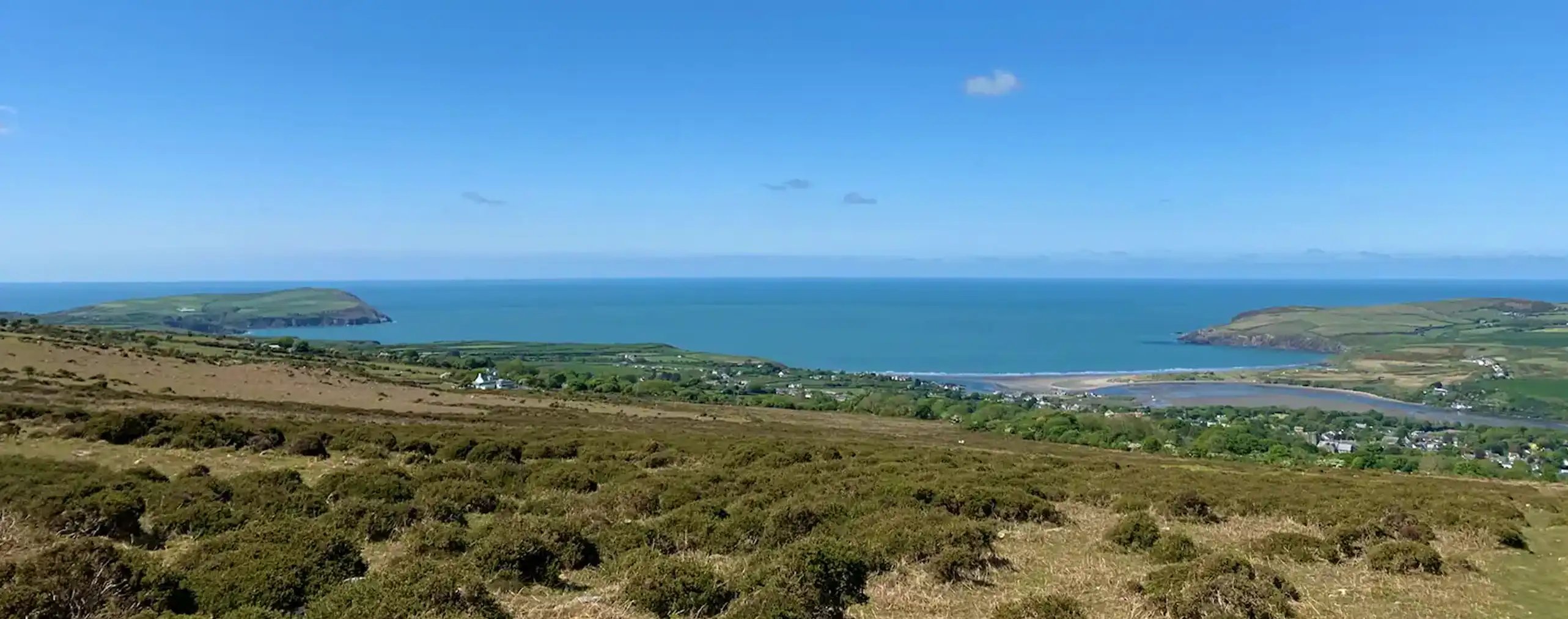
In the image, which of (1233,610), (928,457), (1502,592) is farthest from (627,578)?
(928,457)

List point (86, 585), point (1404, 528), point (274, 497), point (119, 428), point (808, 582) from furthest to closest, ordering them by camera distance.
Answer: point (119, 428)
point (1404, 528)
point (274, 497)
point (808, 582)
point (86, 585)

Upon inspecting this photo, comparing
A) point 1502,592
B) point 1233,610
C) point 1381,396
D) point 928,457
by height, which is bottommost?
point 1381,396

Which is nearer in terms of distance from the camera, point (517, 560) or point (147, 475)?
point (517, 560)

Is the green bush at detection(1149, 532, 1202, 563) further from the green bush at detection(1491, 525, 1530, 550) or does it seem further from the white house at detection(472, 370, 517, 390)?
the white house at detection(472, 370, 517, 390)

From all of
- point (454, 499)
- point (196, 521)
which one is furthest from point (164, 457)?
point (454, 499)

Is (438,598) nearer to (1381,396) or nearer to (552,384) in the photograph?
(552,384)

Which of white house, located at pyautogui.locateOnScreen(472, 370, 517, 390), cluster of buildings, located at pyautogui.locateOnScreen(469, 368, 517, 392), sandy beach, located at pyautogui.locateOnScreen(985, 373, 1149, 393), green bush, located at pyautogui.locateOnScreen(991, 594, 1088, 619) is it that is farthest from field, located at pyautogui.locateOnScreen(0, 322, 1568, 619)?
sandy beach, located at pyautogui.locateOnScreen(985, 373, 1149, 393)

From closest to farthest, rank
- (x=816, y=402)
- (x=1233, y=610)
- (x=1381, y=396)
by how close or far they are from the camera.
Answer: (x=1233, y=610) < (x=816, y=402) < (x=1381, y=396)

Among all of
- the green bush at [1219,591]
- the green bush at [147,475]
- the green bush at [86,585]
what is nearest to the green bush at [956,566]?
the green bush at [1219,591]

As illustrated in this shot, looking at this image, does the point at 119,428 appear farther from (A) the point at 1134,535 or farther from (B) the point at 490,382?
(B) the point at 490,382
